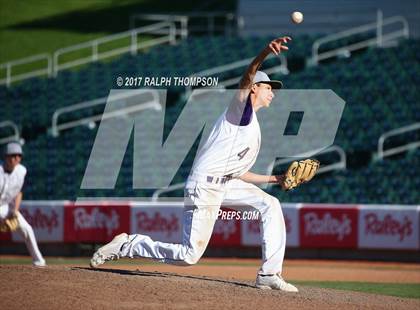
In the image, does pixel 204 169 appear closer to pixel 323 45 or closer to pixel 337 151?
pixel 337 151

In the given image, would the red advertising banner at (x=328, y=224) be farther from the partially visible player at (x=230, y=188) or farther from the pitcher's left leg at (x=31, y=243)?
the partially visible player at (x=230, y=188)

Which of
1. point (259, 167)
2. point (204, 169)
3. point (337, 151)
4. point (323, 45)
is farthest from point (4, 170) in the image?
point (323, 45)

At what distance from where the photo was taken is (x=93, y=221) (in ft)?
60.5

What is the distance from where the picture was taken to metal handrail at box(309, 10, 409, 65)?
2408cm

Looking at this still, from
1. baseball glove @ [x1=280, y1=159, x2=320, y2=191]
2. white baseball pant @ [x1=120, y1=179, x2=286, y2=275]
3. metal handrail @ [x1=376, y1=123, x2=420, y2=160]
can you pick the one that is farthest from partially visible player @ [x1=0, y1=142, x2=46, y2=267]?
metal handrail @ [x1=376, y1=123, x2=420, y2=160]

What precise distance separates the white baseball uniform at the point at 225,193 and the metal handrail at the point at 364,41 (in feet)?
49.3

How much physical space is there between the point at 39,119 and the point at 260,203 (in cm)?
1590

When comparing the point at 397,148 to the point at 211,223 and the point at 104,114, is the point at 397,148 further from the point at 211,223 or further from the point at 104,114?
the point at 211,223

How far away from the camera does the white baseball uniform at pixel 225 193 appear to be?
8984 millimetres

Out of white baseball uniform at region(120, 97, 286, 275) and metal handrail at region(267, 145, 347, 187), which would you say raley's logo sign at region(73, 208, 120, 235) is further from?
white baseball uniform at region(120, 97, 286, 275)

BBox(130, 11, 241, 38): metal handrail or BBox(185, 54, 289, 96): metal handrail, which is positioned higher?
BBox(130, 11, 241, 38): metal handrail

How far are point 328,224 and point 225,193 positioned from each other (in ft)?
29.3

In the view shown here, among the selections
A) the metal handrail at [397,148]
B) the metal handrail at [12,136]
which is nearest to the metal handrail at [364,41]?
the metal handrail at [397,148]

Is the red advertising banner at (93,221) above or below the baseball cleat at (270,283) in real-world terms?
above
